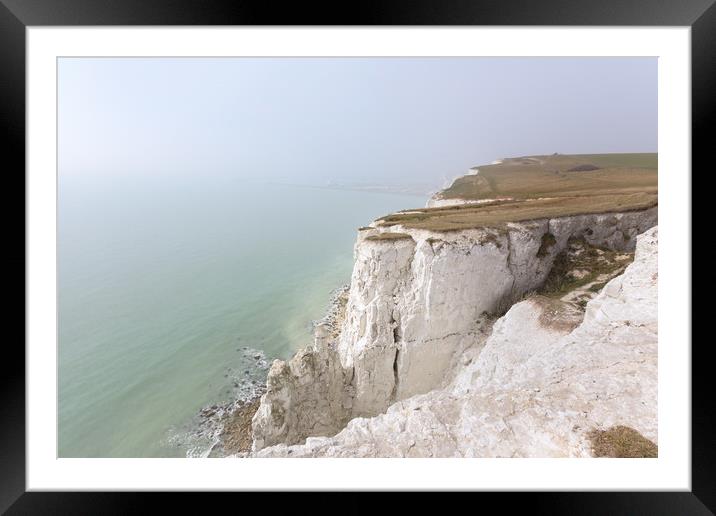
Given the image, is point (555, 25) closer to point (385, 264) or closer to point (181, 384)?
point (385, 264)

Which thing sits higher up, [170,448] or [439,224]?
[439,224]

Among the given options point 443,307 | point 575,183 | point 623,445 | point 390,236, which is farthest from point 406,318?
point 575,183

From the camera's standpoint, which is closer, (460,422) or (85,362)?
(460,422)

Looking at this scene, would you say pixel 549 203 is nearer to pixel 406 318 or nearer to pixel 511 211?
pixel 511 211

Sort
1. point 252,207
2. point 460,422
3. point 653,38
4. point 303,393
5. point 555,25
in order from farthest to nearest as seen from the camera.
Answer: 1. point 252,207
2. point 303,393
3. point 460,422
4. point 653,38
5. point 555,25

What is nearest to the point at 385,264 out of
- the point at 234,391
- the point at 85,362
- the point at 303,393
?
the point at 303,393

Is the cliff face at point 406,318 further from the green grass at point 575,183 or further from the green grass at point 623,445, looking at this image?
the green grass at point 575,183

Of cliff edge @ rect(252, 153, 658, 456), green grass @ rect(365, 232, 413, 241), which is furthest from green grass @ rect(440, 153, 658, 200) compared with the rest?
green grass @ rect(365, 232, 413, 241)
